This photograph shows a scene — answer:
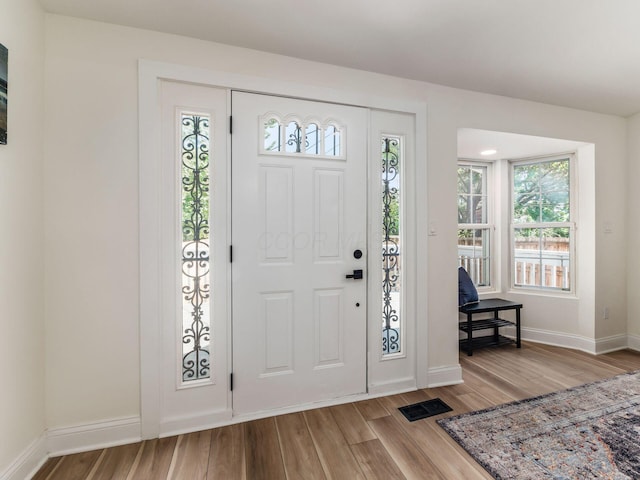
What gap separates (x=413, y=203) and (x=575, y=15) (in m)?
1.46

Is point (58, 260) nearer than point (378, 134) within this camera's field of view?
Yes

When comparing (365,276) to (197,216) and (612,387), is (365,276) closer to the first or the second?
(197,216)

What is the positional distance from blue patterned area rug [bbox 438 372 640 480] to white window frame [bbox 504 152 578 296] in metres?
1.41

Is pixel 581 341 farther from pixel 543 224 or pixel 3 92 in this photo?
pixel 3 92

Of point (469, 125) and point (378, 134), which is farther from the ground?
point (469, 125)

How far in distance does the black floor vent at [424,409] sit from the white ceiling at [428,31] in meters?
2.57

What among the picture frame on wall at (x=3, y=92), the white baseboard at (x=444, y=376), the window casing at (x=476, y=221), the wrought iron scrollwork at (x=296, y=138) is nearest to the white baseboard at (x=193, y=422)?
the white baseboard at (x=444, y=376)

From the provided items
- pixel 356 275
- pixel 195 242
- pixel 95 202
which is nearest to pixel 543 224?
pixel 356 275

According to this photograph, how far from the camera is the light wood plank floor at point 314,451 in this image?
1.65 meters

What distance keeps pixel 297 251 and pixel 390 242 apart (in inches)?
31.8

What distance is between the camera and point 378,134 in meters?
2.47

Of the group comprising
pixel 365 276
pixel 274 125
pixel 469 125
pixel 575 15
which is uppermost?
pixel 575 15

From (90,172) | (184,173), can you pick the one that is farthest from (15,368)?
(184,173)

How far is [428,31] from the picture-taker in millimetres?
1944
